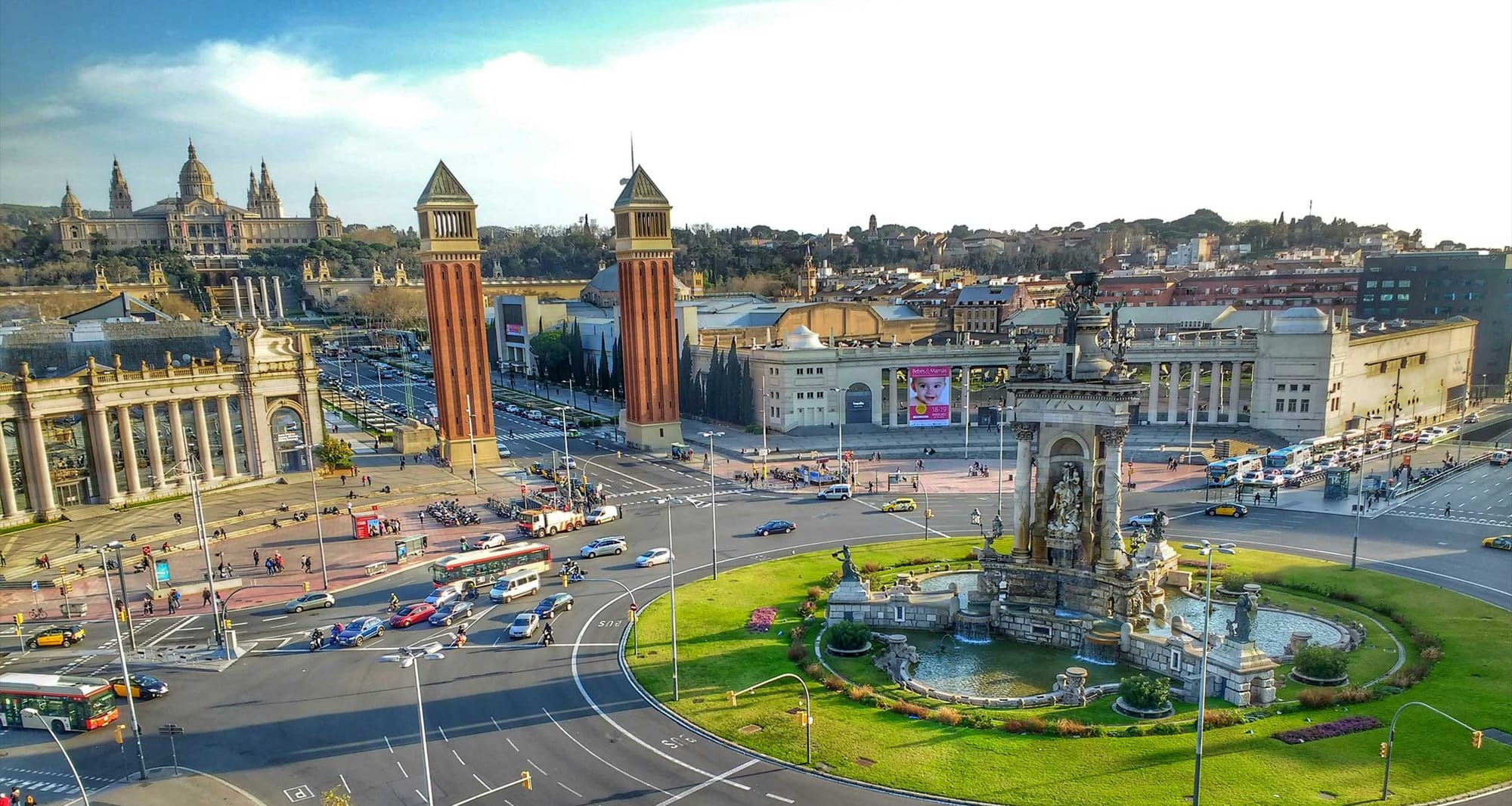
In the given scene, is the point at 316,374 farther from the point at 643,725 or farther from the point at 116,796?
the point at 643,725

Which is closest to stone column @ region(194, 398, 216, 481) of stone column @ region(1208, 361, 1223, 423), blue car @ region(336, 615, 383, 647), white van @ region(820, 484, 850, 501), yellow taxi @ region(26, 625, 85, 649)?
yellow taxi @ region(26, 625, 85, 649)

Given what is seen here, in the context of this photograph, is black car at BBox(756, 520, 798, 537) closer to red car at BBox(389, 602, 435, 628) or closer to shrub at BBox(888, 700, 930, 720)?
red car at BBox(389, 602, 435, 628)

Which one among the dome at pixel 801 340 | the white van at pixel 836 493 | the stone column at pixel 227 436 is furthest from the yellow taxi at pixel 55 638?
the dome at pixel 801 340

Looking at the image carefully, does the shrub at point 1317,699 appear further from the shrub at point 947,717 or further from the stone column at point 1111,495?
the shrub at point 947,717

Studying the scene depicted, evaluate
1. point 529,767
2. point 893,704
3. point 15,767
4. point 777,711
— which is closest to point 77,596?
point 15,767

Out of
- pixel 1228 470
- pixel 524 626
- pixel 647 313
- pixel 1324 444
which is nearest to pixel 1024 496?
pixel 524 626
